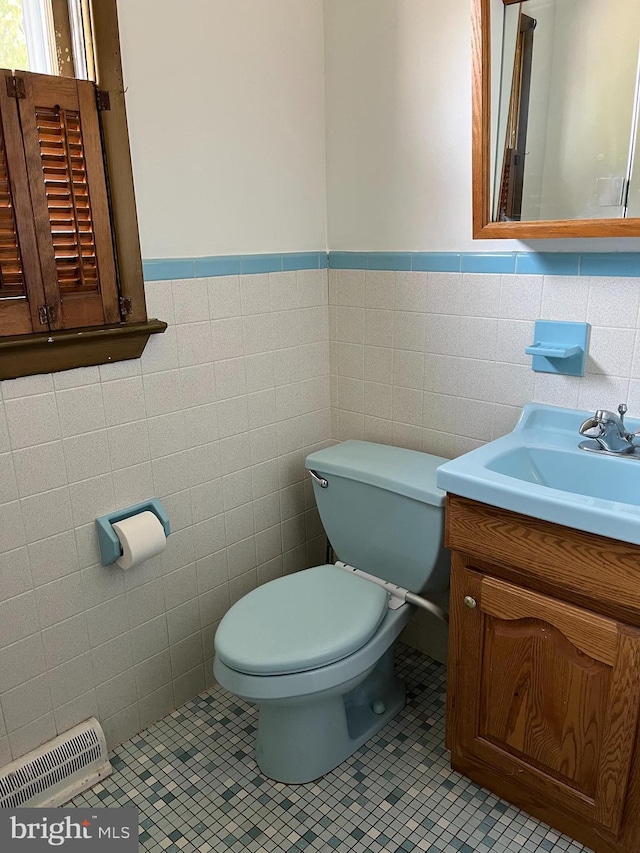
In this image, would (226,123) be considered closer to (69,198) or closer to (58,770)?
(69,198)

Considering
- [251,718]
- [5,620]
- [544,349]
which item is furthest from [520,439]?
[5,620]

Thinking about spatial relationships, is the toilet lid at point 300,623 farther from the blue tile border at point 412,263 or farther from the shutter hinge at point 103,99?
the shutter hinge at point 103,99

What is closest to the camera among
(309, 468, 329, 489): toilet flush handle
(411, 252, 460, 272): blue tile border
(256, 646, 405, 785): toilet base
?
(256, 646, 405, 785): toilet base

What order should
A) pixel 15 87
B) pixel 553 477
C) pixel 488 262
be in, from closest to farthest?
pixel 15 87 → pixel 553 477 → pixel 488 262

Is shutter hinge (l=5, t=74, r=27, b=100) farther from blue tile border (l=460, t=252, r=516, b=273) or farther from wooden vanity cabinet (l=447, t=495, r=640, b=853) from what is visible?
wooden vanity cabinet (l=447, t=495, r=640, b=853)

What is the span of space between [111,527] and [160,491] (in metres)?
0.18

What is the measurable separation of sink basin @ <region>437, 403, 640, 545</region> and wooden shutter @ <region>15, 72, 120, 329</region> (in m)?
0.91

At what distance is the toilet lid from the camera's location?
1.49 metres

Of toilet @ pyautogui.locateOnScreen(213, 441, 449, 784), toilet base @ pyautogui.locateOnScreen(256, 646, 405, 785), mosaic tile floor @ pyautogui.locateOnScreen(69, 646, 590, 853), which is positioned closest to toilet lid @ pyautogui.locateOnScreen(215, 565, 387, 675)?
toilet @ pyautogui.locateOnScreen(213, 441, 449, 784)

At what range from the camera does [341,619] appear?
1600 millimetres

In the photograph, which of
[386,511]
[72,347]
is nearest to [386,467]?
[386,511]

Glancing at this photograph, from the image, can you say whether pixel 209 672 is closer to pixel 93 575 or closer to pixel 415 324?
pixel 93 575

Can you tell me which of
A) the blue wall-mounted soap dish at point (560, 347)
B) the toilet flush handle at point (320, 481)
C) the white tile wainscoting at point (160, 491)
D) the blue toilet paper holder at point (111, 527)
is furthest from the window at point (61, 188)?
Result: the blue wall-mounted soap dish at point (560, 347)

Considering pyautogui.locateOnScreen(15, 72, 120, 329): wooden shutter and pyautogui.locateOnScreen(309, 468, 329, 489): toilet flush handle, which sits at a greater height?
pyautogui.locateOnScreen(15, 72, 120, 329): wooden shutter
